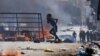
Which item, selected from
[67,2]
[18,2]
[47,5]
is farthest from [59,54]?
[67,2]

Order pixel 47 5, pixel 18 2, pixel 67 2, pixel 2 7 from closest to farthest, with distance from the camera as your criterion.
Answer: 1. pixel 2 7
2. pixel 18 2
3. pixel 47 5
4. pixel 67 2

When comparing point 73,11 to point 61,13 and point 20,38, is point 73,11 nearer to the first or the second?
point 61,13

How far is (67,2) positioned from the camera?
53438mm

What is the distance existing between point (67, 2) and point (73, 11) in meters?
2.73

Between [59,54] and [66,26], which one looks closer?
[59,54]

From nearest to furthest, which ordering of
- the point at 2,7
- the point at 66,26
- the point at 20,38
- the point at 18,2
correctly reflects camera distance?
1. the point at 20,38
2. the point at 2,7
3. the point at 18,2
4. the point at 66,26

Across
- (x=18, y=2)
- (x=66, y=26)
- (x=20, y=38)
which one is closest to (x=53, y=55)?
(x=20, y=38)

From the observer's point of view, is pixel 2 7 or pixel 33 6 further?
pixel 33 6

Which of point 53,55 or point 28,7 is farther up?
point 28,7

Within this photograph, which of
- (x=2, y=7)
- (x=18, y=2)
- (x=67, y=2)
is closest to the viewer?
(x=2, y=7)

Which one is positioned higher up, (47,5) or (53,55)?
(47,5)

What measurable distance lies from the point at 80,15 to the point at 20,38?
39.1 metres

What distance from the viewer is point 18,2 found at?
40156 mm

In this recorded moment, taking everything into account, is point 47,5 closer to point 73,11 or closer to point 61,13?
point 61,13
